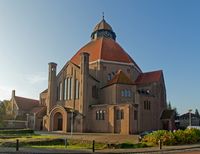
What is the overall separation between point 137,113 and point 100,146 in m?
25.6

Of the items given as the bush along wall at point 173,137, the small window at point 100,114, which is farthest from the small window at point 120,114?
the bush along wall at point 173,137

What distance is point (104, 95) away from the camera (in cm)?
6331

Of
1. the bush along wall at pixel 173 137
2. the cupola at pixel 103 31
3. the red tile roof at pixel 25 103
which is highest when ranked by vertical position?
the cupola at pixel 103 31

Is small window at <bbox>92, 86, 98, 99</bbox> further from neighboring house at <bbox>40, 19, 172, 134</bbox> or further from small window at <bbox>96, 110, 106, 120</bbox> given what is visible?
small window at <bbox>96, 110, 106, 120</bbox>

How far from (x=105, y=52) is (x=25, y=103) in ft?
90.7

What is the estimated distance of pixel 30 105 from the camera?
269ft

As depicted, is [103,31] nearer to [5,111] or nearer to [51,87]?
[51,87]

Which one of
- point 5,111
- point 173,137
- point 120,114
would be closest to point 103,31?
point 120,114

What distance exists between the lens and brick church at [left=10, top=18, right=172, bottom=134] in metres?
57.1

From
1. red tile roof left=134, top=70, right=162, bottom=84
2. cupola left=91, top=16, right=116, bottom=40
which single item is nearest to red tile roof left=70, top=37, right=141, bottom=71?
red tile roof left=134, top=70, right=162, bottom=84

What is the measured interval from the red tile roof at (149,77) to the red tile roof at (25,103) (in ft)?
96.9

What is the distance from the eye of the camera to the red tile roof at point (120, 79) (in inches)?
2413

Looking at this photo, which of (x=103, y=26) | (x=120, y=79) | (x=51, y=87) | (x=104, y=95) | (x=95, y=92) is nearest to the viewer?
(x=120, y=79)

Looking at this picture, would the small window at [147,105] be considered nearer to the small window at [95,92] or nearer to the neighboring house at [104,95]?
the neighboring house at [104,95]
